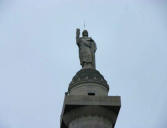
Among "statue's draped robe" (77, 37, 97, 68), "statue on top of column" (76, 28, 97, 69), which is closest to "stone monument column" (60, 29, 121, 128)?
"statue on top of column" (76, 28, 97, 69)

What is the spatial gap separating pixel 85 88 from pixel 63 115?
198 cm

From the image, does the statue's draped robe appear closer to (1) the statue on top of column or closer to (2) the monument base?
(1) the statue on top of column

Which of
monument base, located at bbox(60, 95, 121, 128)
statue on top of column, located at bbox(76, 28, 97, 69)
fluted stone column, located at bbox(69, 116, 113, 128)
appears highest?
statue on top of column, located at bbox(76, 28, 97, 69)

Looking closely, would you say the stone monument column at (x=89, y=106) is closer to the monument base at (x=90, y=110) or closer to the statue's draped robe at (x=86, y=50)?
the monument base at (x=90, y=110)

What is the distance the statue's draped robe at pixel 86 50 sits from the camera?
22953 mm

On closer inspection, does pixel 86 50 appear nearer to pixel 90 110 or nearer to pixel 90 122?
pixel 90 110

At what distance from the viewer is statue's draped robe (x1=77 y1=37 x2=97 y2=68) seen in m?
23.0

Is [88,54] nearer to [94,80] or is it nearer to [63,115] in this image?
[94,80]

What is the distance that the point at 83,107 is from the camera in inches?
776

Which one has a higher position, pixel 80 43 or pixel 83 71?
pixel 80 43

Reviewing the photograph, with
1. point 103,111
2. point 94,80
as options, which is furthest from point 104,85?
point 103,111

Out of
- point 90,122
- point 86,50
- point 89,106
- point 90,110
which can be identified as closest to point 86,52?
point 86,50

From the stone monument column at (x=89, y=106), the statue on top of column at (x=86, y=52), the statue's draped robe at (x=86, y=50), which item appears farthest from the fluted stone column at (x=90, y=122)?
the statue's draped robe at (x=86, y=50)

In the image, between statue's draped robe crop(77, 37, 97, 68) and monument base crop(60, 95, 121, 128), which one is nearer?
monument base crop(60, 95, 121, 128)
